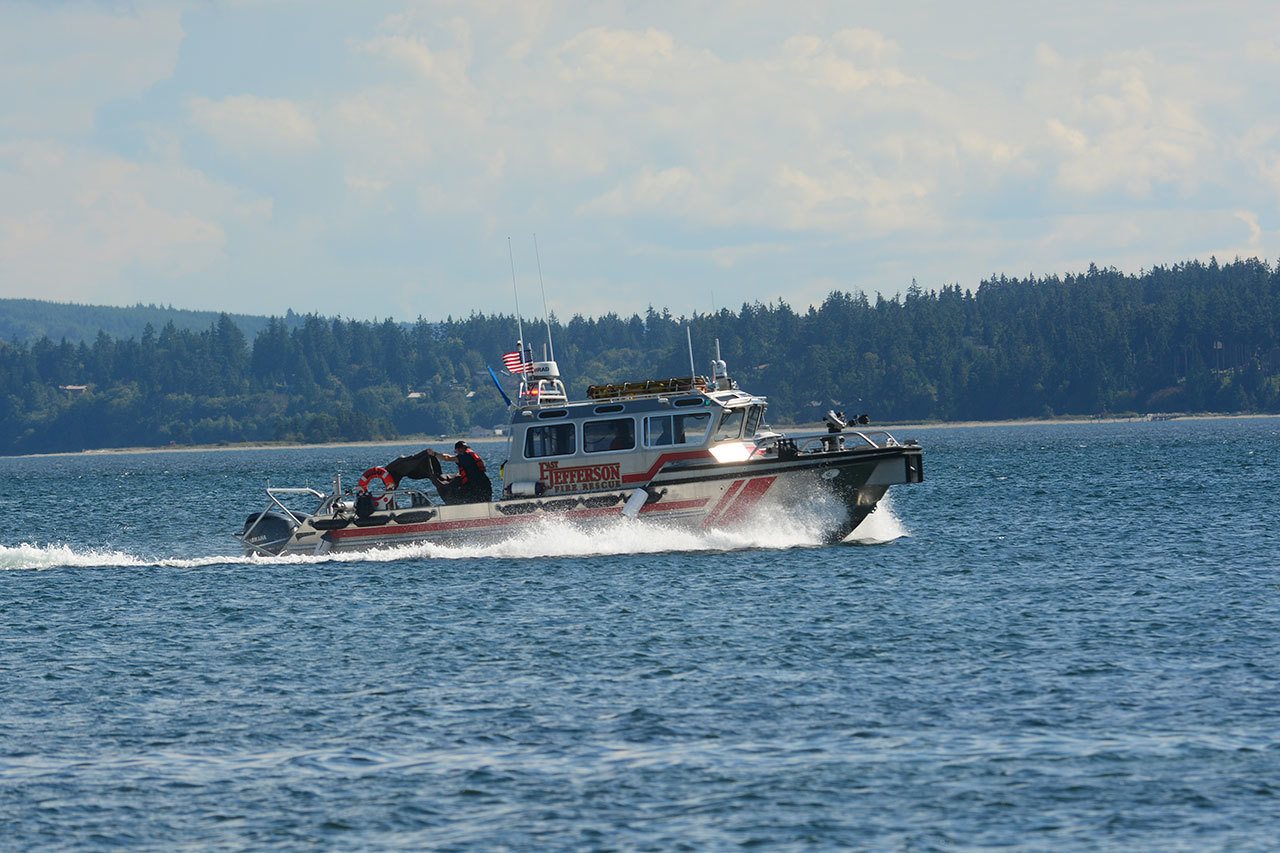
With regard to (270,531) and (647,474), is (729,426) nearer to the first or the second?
(647,474)

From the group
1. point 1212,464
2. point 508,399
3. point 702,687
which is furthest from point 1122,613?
point 1212,464

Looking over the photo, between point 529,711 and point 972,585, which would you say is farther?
point 972,585

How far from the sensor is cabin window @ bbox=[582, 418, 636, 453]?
34344mm

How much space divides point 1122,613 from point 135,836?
1670 centimetres

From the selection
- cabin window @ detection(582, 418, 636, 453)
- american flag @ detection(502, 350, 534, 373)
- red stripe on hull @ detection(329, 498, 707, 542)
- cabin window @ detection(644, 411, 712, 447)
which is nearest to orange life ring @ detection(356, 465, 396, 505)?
red stripe on hull @ detection(329, 498, 707, 542)

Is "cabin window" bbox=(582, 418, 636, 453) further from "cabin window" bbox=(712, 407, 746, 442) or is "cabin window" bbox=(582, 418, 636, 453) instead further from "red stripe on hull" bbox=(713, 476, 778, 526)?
"red stripe on hull" bbox=(713, 476, 778, 526)

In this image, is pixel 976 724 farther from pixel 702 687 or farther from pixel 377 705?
pixel 377 705

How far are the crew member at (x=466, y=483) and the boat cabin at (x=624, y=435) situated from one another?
0.66 metres

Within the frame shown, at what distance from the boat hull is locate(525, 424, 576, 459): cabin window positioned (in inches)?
38.4

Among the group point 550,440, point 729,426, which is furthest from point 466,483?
point 729,426

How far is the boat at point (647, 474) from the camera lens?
1325 inches

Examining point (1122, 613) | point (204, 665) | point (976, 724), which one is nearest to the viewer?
point (976, 724)

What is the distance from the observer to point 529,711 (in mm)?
20906

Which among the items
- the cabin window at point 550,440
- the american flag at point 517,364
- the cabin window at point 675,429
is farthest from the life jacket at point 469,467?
the cabin window at point 675,429
